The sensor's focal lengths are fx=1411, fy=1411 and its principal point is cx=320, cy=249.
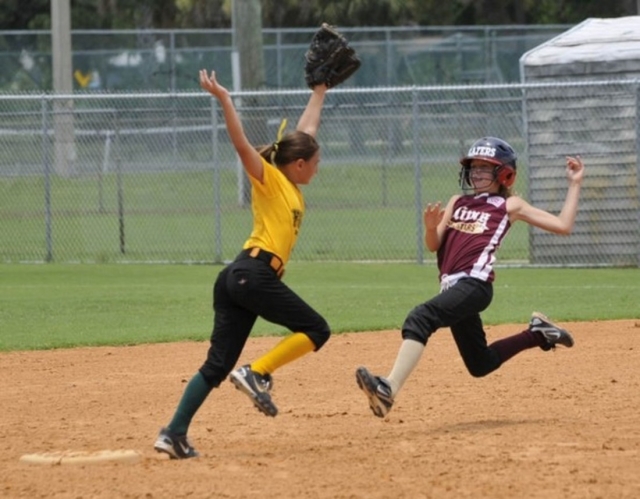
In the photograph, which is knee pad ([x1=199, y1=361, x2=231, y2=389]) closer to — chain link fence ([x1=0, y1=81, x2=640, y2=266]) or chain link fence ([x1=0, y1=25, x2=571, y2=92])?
chain link fence ([x1=0, y1=81, x2=640, y2=266])

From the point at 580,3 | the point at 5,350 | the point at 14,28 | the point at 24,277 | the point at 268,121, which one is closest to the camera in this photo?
the point at 5,350

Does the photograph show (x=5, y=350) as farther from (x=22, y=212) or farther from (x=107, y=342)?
(x=22, y=212)

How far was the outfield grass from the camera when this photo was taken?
1222 cm

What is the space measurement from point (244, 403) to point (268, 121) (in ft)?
38.7

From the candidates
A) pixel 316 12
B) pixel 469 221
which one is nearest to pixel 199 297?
pixel 469 221

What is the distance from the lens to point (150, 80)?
3234cm

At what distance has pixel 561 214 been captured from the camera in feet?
24.2

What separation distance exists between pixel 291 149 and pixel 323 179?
16.7 meters

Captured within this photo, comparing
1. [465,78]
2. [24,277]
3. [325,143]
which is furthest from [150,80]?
[24,277]

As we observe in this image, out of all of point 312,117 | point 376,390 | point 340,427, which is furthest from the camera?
point 340,427

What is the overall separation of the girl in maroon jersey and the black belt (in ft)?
2.69

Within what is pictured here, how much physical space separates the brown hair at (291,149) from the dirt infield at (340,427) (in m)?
1.43

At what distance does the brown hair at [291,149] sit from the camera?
6.88m

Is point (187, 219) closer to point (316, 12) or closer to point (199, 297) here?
point (199, 297)
